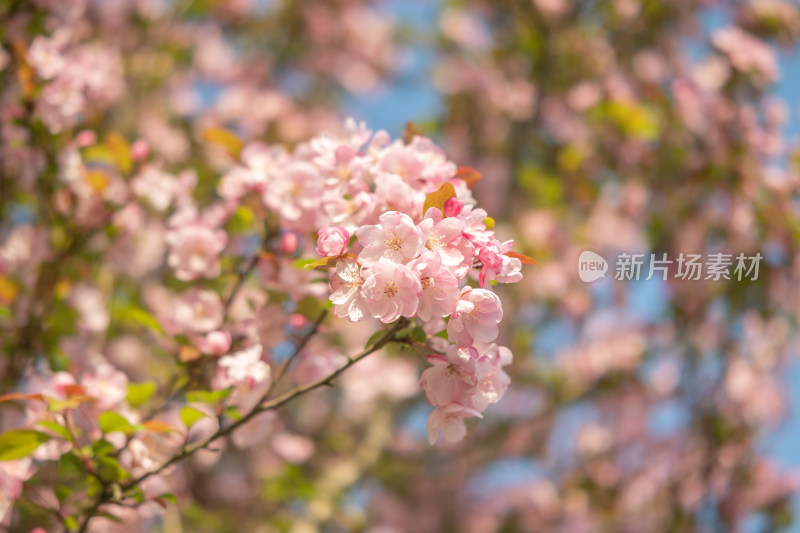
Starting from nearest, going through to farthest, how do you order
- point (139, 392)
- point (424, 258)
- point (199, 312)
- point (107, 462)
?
1. point (424, 258)
2. point (107, 462)
3. point (139, 392)
4. point (199, 312)

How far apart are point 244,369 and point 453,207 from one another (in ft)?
1.50

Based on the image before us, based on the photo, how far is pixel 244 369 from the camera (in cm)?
105

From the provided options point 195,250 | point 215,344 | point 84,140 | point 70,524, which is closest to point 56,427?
point 70,524

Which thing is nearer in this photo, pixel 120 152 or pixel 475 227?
pixel 475 227

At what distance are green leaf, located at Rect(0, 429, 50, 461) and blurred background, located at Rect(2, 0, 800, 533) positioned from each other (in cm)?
103

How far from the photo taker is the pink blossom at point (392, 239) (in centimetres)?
76

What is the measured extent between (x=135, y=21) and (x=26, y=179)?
52.9 inches

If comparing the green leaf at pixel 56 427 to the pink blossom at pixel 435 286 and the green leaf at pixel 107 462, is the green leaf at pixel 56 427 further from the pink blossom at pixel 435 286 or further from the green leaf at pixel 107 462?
the pink blossom at pixel 435 286

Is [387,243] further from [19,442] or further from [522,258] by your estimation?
[19,442]

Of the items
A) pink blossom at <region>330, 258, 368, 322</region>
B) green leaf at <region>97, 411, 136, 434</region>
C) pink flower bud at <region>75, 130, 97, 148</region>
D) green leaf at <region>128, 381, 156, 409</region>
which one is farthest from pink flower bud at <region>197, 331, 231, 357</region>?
pink flower bud at <region>75, 130, 97, 148</region>

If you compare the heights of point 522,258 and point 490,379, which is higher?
point 522,258

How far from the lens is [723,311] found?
8.54 ft

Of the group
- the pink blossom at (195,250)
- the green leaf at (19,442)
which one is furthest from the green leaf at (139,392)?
the pink blossom at (195,250)

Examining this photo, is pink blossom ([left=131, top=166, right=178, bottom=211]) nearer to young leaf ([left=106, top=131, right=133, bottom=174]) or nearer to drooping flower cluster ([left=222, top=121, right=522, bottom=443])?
young leaf ([left=106, top=131, right=133, bottom=174])
